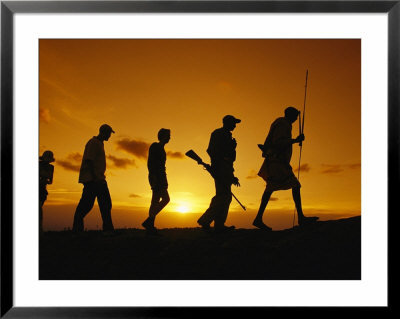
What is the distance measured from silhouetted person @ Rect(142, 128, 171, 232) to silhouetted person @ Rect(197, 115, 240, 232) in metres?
0.28

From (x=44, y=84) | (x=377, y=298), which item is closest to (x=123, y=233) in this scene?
(x=44, y=84)

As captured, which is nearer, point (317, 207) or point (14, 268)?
point (14, 268)

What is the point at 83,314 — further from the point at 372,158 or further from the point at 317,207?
the point at 372,158

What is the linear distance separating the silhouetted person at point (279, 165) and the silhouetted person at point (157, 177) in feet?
2.03

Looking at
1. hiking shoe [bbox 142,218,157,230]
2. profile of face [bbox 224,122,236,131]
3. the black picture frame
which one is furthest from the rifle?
the black picture frame

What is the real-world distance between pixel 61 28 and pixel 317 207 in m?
2.01

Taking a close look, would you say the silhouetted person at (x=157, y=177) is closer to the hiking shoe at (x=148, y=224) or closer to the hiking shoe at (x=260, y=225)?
the hiking shoe at (x=148, y=224)

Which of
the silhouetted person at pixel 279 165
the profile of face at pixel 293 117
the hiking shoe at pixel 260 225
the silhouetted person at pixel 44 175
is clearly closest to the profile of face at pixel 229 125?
the silhouetted person at pixel 279 165

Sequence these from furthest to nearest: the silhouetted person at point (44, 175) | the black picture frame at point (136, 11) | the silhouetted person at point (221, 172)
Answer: the silhouetted person at point (221, 172)
the silhouetted person at point (44, 175)
the black picture frame at point (136, 11)

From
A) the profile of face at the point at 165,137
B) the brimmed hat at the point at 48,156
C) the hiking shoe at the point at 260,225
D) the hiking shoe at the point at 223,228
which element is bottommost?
the hiking shoe at the point at 223,228

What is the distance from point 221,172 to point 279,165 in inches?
15.2

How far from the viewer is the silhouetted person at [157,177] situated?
3.52 meters

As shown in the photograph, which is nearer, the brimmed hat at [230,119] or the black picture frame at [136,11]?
the black picture frame at [136,11]

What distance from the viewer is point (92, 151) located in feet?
11.7
